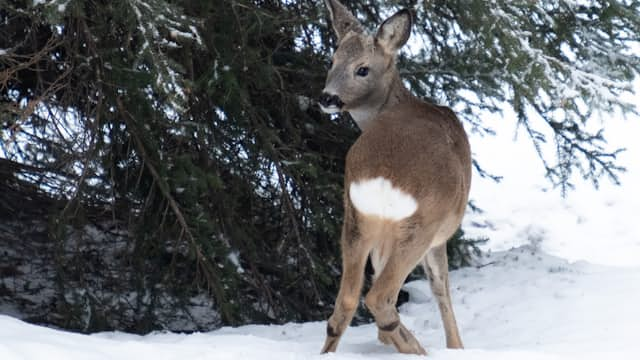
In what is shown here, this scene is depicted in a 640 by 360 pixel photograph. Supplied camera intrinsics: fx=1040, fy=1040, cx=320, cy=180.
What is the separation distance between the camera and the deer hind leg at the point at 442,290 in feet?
20.6

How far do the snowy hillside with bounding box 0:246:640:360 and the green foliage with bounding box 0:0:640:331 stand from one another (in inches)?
24.1

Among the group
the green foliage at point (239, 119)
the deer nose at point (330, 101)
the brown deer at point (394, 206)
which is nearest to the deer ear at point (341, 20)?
the green foliage at point (239, 119)

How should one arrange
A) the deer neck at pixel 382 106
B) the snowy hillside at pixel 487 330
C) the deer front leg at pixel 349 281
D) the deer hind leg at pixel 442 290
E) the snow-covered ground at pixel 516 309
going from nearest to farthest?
1. the snowy hillside at pixel 487 330
2. the snow-covered ground at pixel 516 309
3. the deer front leg at pixel 349 281
4. the deer hind leg at pixel 442 290
5. the deer neck at pixel 382 106

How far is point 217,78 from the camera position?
7055 mm

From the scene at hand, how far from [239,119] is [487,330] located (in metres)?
2.33

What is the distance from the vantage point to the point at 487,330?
275 inches

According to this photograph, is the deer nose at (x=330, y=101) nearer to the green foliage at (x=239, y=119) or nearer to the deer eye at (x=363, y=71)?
the deer eye at (x=363, y=71)

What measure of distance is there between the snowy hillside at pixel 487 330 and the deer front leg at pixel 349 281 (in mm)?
175

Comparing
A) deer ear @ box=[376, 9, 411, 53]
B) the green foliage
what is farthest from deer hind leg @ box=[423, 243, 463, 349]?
deer ear @ box=[376, 9, 411, 53]

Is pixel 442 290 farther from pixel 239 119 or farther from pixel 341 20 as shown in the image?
pixel 239 119

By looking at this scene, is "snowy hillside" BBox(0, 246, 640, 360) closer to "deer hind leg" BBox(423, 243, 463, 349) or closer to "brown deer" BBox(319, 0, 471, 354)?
"deer hind leg" BBox(423, 243, 463, 349)

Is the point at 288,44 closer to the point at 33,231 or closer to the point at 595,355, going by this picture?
the point at 33,231

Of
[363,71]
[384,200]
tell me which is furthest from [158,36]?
[384,200]

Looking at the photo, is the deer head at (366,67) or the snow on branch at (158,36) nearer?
the snow on branch at (158,36)
